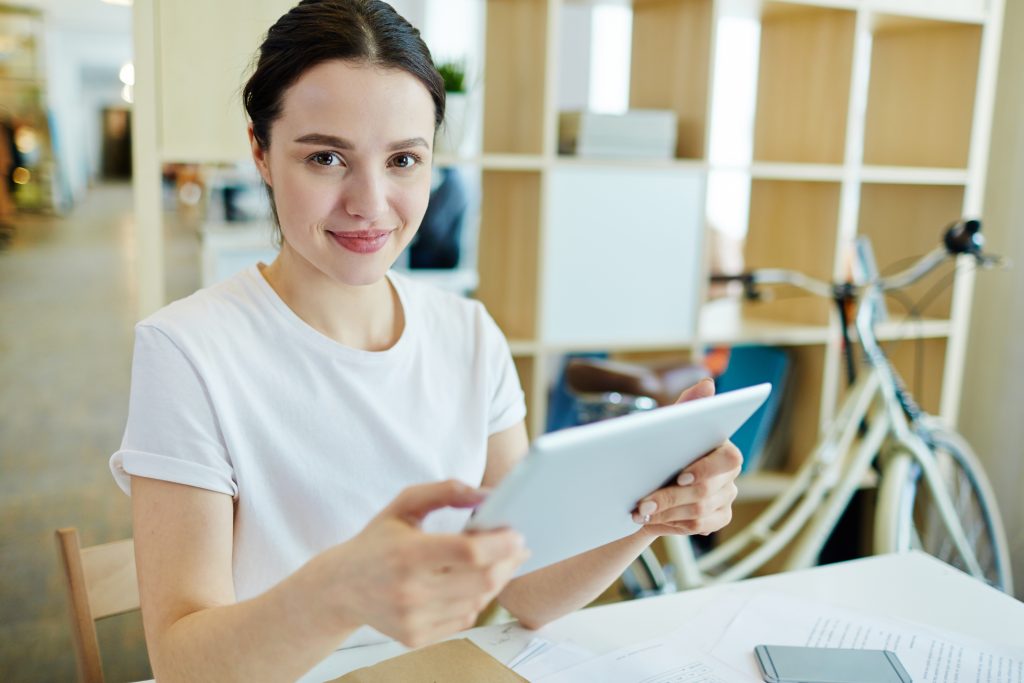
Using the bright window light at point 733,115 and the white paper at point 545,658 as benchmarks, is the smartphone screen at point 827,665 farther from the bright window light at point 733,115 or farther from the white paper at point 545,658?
the bright window light at point 733,115

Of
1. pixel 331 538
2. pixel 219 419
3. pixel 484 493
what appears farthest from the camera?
pixel 331 538

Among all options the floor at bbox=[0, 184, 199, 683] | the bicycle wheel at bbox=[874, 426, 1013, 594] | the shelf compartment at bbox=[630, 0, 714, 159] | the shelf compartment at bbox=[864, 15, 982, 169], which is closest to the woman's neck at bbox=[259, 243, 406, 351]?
the floor at bbox=[0, 184, 199, 683]

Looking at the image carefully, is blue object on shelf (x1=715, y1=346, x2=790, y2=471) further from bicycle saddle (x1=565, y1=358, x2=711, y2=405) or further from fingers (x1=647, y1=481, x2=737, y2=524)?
fingers (x1=647, y1=481, x2=737, y2=524)

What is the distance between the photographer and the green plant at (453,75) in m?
2.24

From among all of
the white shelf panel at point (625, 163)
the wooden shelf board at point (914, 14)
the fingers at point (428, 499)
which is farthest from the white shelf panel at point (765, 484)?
the fingers at point (428, 499)

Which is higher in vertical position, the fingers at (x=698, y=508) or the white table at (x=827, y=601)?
the fingers at (x=698, y=508)

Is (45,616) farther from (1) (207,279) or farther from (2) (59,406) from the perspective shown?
(1) (207,279)

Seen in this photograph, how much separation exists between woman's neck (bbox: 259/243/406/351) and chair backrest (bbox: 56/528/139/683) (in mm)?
395

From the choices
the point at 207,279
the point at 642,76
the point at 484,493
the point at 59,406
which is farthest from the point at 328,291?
the point at 59,406

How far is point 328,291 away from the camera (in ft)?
4.03

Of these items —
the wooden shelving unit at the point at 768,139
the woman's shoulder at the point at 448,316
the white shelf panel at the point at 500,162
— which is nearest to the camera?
the woman's shoulder at the point at 448,316

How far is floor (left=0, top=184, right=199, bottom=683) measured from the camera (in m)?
2.39

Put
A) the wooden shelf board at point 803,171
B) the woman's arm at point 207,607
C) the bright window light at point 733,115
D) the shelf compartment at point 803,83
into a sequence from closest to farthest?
the woman's arm at point 207,607, the wooden shelf board at point 803,171, the shelf compartment at point 803,83, the bright window light at point 733,115

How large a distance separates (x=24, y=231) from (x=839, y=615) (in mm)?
2299
